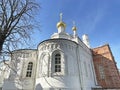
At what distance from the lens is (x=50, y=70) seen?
1259 centimetres

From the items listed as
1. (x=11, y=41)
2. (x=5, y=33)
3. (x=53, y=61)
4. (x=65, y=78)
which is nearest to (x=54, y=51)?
(x=53, y=61)

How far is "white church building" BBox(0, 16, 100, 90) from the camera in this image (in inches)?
481

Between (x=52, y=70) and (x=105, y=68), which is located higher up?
(x=105, y=68)

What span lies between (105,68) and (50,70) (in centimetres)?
910

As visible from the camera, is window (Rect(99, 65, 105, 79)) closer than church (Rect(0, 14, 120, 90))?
No

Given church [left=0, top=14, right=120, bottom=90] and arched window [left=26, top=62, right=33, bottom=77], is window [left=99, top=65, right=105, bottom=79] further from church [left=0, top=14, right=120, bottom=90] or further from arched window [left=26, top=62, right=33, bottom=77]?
arched window [left=26, top=62, right=33, bottom=77]

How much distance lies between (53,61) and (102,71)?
827 centimetres

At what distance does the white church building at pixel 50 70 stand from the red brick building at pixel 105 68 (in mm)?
2367

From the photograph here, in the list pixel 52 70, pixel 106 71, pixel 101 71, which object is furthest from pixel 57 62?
pixel 106 71

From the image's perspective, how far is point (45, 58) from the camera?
13.5 m

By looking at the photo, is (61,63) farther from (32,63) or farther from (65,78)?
(32,63)

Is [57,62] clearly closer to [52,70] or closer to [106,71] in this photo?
[52,70]

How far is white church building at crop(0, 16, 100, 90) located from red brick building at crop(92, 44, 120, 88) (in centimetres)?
237

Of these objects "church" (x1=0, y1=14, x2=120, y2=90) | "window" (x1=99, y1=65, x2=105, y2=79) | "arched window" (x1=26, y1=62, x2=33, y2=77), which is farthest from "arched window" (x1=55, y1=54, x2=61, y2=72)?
"window" (x1=99, y1=65, x2=105, y2=79)
